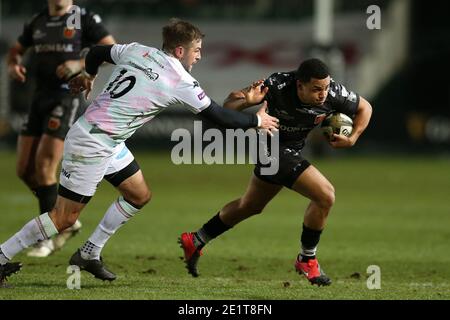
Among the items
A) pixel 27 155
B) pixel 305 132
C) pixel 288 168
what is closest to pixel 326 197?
pixel 288 168

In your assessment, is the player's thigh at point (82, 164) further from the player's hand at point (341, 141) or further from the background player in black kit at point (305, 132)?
the player's hand at point (341, 141)

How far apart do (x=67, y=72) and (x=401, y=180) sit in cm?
1111

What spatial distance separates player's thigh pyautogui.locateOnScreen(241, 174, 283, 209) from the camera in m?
8.78

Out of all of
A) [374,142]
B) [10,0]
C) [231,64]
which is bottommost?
[374,142]

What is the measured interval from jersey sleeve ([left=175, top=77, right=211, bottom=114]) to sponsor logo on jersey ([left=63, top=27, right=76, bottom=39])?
3.30m

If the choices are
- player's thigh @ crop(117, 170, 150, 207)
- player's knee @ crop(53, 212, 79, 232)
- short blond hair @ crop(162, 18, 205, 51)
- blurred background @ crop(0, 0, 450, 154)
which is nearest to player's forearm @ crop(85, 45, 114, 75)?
short blond hair @ crop(162, 18, 205, 51)

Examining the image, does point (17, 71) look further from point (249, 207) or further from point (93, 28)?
point (249, 207)

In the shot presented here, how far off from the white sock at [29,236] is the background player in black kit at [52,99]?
2.60 m

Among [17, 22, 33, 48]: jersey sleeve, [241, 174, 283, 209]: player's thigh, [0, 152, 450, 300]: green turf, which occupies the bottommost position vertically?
[0, 152, 450, 300]: green turf

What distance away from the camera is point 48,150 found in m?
10.3

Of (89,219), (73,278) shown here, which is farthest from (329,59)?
(73,278)

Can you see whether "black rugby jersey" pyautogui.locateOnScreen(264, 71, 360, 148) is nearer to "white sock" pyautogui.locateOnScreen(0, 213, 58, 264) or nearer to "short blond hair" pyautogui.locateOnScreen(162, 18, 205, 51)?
"short blond hair" pyautogui.locateOnScreen(162, 18, 205, 51)

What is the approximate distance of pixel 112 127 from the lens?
7.76 m
